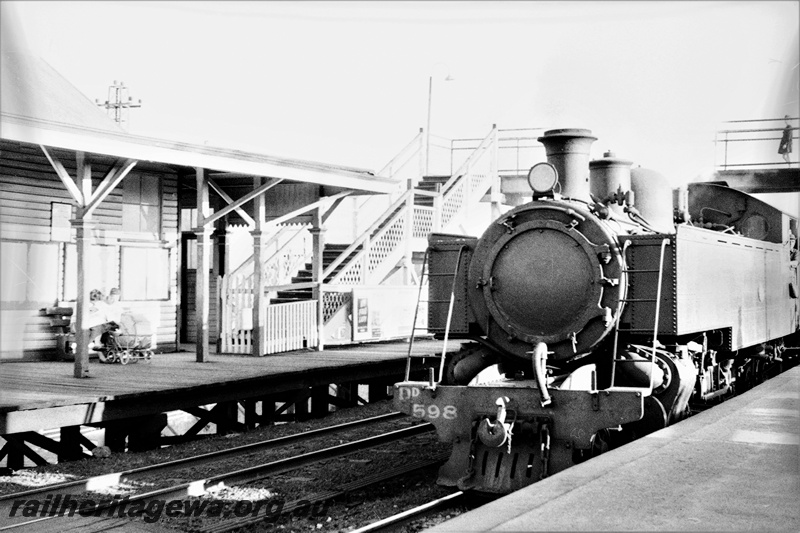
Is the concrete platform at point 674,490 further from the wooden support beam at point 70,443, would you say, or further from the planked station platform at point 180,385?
the wooden support beam at point 70,443

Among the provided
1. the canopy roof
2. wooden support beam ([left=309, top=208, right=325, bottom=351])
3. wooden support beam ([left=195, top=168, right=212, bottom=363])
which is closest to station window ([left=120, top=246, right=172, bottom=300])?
wooden support beam ([left=195, top=168, right=212, bottom=363])

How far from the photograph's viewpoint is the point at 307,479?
7.97 m

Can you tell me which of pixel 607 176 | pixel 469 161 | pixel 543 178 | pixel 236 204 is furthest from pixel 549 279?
pixel 469 161

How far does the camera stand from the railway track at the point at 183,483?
6.51m

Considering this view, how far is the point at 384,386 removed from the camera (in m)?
15.4

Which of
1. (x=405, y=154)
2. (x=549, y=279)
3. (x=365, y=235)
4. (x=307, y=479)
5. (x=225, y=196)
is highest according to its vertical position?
(x=405, y=154)

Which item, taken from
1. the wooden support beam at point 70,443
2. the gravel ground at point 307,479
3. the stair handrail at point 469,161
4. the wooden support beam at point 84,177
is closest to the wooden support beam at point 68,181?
the wooden support beam at point 84,177

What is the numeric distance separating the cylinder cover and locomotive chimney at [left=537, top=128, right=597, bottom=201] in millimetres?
476

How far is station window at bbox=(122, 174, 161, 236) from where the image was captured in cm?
1424

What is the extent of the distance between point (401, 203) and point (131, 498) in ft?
44.6

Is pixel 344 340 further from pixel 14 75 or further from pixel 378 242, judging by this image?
pixel 14 75

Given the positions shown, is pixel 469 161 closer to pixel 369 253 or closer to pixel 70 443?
pixel 369 253

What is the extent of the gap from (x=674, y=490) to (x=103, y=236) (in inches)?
440

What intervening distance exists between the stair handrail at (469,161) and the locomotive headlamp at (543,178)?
13.6m
